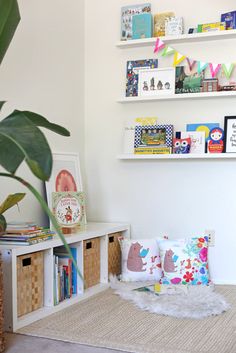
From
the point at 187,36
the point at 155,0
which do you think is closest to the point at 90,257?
the point at 187,36

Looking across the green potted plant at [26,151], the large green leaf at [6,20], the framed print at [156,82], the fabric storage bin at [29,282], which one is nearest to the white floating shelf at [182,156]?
the framed print at [156,82]

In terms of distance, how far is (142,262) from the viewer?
3178 mm

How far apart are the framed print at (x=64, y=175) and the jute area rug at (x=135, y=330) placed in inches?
30.2

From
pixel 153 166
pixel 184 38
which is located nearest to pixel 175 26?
pixel 184 38

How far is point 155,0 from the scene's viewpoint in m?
3.45

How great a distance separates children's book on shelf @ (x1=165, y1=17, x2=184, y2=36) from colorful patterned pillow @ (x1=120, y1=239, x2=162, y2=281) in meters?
1.39

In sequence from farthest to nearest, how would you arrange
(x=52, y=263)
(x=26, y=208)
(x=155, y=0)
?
(x=155, y=0) → (x=26, y=208) → (x=52, y=263)

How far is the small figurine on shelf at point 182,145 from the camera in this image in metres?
3.25

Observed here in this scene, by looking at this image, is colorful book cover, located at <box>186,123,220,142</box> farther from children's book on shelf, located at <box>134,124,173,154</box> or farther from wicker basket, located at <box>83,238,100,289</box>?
wicker basket, located at <box>83,238,100,289</box>

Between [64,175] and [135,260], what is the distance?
2.33 ft

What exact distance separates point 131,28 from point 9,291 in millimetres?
2051

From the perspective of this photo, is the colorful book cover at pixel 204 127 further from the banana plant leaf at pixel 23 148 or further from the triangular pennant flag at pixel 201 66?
the banana plant leaf at pixel 23 148

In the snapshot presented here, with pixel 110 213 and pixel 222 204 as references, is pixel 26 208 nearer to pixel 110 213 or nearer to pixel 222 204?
pixel 110 213

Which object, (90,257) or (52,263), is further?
(90,257)
